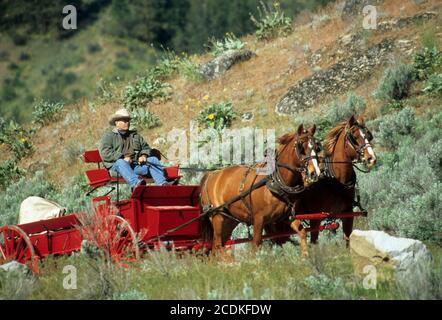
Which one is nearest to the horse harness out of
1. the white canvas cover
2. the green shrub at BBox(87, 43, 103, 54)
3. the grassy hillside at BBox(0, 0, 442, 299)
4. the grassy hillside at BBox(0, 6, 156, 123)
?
the grassy hillside at BBox(0, 0, 442, 299)

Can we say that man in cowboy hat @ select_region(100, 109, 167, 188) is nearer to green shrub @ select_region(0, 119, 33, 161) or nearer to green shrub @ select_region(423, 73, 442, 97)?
green shrub @ select_region(423, 73, 442, 97)

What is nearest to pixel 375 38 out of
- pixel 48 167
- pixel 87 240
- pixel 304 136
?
pixel 48 167

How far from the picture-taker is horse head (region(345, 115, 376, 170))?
41.0ft

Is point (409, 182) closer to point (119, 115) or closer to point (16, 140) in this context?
point (119, 115)

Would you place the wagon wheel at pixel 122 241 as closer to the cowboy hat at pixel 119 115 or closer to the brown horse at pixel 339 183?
the cowboy hat at pixel 119 115

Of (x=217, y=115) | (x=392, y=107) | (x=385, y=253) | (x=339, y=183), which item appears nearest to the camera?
(x=385, y=253)

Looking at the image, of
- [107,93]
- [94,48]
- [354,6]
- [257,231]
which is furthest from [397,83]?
[94,48]

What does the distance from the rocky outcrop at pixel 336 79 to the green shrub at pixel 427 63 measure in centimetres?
194

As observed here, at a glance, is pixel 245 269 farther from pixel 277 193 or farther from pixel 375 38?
pixel 375 38

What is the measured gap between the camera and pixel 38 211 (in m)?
14.2

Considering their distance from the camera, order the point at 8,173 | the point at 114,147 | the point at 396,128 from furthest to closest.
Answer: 1. the point at 8,173
2. the point at 396,128
3. the point at 114,147

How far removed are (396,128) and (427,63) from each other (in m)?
3.61

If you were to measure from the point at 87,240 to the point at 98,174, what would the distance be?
5.52 ft
